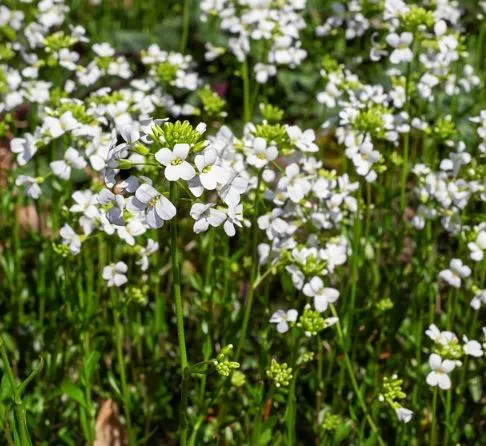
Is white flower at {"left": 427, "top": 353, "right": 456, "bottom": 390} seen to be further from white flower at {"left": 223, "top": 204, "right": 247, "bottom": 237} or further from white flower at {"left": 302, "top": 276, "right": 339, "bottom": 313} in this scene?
white flower at {"left": 223, "top": 204, "right": 247, "bottom": 237}

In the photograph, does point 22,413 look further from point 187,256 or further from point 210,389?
point 187,256

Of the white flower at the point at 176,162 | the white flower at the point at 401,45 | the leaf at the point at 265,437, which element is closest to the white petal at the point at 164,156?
the white flower at the point at 176,162

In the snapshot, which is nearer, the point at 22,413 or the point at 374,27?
the point at 22,413

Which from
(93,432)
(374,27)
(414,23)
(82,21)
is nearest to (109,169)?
(93,432)

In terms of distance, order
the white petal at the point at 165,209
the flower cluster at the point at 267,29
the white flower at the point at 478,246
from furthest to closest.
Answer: the flower cluster at the point at 267,29, the white flower at the point at 478,246, the white petal at the point at 165,209

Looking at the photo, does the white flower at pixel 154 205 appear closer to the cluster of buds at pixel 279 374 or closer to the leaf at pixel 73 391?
the cluster of buds at pixel 279 374

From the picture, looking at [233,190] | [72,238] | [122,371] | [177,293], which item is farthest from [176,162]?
[122,371]

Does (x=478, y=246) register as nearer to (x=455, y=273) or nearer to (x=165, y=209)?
(x=455, y=273)
